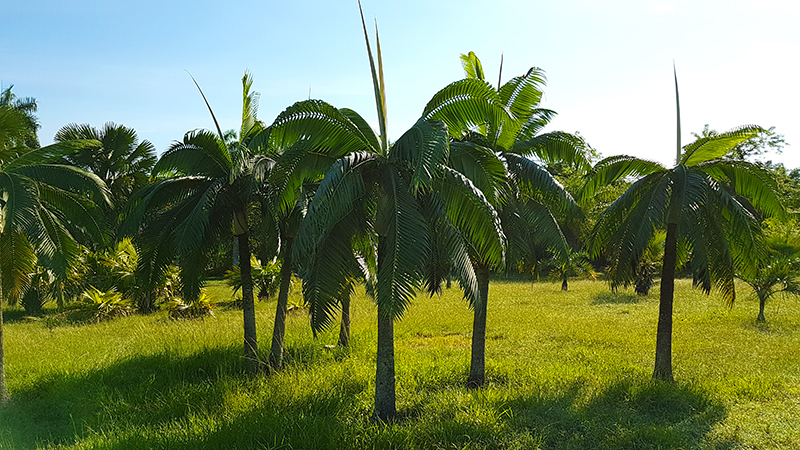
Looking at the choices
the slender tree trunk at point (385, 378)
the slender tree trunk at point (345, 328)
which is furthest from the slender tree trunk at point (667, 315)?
the slender tree trunk at point (345, 328)

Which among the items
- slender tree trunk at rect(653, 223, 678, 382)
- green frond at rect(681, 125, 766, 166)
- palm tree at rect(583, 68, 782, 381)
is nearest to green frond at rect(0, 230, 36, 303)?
palm tree at rect(583, 68, 782, 381)

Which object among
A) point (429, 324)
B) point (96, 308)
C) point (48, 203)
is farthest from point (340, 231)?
point (96, 308)

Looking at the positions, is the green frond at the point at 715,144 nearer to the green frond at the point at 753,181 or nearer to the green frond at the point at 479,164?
the green frond at the point at 753,181

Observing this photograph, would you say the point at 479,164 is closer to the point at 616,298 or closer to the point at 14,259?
the point at 14,259

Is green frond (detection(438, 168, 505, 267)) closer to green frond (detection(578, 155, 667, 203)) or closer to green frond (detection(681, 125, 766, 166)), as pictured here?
Result: green frond (detection(578, 155, 667, 203))

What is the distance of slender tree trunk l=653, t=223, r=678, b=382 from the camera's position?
32.1 ft

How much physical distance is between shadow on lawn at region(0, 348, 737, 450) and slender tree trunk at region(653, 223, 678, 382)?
2.17 ft

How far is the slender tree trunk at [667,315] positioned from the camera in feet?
32.1

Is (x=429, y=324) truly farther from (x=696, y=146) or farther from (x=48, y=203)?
(x=48, y=203)

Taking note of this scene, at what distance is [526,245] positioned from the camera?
31.3ft

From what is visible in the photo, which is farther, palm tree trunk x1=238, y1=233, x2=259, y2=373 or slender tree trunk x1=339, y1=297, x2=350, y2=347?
slender tree trunk x1=339, y1=297, x2=350, y2=347

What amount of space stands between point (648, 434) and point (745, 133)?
5.62m

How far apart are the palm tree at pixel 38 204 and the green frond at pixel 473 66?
23.1 ft

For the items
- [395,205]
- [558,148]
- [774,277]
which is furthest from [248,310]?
[774,277]
